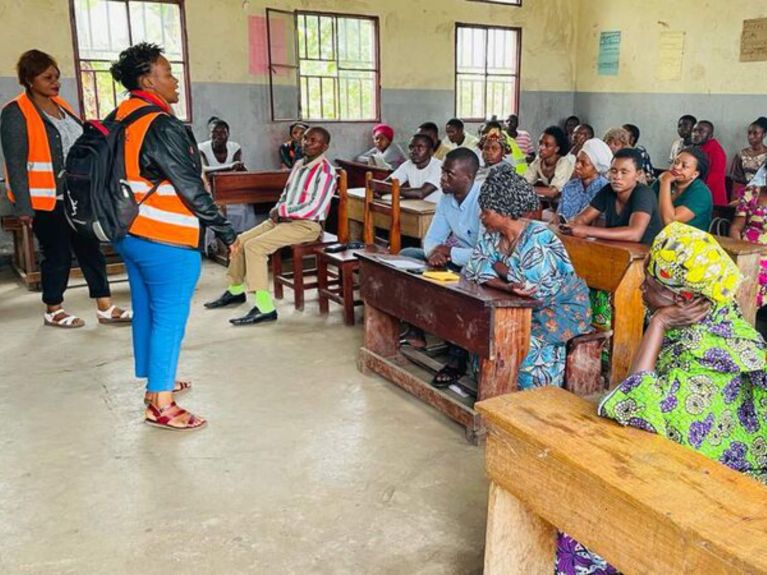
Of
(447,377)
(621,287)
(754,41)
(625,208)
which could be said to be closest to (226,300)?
(447,377)

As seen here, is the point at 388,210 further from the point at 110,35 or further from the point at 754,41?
the point at 754,41

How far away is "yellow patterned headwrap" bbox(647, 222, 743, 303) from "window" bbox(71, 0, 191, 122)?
21.8ft

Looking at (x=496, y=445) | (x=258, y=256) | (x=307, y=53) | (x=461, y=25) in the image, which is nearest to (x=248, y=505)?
(x=496, y=445)

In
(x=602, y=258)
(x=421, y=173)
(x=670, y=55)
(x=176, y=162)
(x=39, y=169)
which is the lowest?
(x=602, y=258)

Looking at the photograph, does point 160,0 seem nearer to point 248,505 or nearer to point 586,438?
point 248,505

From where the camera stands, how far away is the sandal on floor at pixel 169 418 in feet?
10.3

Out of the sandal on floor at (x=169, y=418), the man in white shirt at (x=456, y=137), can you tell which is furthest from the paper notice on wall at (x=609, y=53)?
the sandal on floor at (x=169, y=418)

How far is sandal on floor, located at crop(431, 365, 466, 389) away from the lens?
11.5 ft

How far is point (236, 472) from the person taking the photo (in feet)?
9.09

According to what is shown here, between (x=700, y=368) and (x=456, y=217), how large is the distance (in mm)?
2203

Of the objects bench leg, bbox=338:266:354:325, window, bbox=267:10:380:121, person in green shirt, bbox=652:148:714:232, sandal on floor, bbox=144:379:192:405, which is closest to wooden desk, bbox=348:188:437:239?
bench leg, bbox=338:266:354:325

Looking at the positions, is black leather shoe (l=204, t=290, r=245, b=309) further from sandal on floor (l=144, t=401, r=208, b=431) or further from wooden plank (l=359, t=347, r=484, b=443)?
sandal on floor (l=144, t=401, r=208, b=431)

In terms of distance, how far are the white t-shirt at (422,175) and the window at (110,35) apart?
3.17 m

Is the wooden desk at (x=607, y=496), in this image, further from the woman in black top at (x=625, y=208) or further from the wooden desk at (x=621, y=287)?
the woman in black top at (x=625, y=208)
